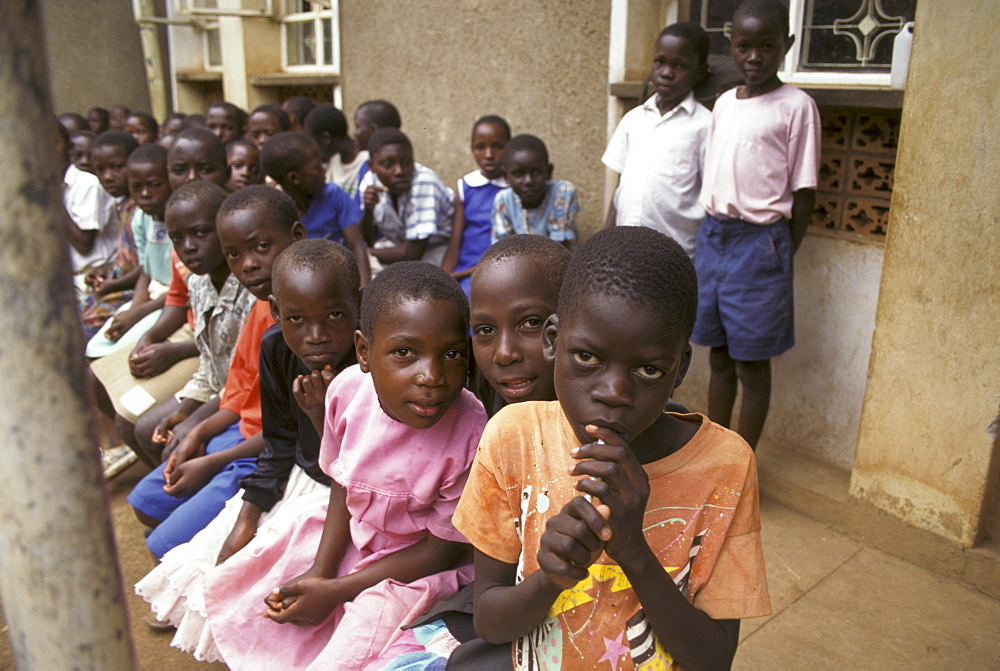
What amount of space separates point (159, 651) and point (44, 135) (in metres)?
2.48

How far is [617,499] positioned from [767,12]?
2.32 m

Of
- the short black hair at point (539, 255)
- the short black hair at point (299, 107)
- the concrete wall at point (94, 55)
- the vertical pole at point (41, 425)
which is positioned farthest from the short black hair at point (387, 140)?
the concrete wall at point (94, 55)

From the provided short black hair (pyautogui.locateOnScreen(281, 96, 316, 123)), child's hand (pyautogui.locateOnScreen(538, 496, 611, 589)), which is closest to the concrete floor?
child's hand (pyautogui.locateOnScreen(538, 496, 611, 589))

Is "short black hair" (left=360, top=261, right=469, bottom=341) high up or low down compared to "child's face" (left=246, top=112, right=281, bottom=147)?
down

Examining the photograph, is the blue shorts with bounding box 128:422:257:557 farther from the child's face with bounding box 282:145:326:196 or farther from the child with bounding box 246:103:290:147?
the child with bounding box 246:103:290:147

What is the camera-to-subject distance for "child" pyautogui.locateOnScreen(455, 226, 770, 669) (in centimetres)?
105

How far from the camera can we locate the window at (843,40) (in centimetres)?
301

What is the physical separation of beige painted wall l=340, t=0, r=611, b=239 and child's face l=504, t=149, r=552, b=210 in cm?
45

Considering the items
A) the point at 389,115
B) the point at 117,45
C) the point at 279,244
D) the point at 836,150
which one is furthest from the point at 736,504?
the point at 117,45

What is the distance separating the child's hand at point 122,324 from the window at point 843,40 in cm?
324

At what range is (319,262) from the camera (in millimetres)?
2139

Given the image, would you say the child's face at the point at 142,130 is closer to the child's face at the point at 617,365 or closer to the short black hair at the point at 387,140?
the short black hair at the point at 387,140

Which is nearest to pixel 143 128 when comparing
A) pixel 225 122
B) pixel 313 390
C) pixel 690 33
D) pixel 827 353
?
pixel 225 122

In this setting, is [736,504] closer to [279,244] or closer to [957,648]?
[957,648]
